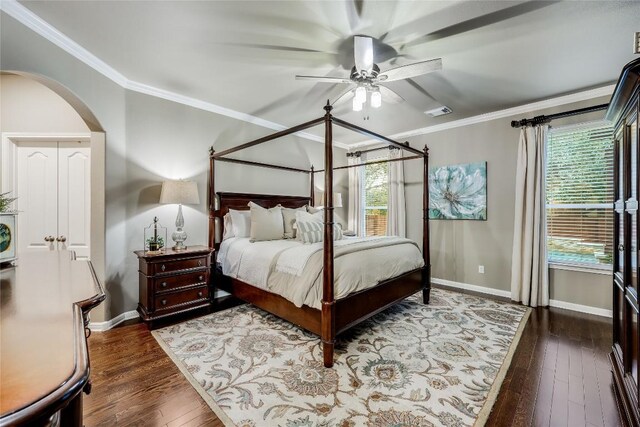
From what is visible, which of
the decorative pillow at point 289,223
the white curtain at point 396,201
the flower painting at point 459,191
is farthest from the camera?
the white curtain at point 396,201

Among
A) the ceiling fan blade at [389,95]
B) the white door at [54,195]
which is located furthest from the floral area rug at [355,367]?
the ceiling fan blade at [389,95]

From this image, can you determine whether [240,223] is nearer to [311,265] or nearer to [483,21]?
[311,265]

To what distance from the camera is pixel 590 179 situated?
11.0 ft

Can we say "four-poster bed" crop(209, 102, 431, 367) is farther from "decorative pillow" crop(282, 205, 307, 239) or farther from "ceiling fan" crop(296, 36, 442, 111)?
"decorative pillow" crop(282, 205, 307, 239)

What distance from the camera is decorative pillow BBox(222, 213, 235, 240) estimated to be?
3.78 metres

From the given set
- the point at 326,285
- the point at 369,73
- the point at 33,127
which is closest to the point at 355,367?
the point at 326,285

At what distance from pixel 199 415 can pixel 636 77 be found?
3.04 metres

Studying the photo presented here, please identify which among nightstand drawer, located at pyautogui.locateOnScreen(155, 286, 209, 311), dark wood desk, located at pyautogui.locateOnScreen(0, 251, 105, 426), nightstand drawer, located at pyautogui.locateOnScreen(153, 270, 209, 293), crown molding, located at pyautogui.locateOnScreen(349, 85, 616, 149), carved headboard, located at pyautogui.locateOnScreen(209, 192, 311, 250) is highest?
crown molding, located at pyautogui.locateOnScreen(349, 85, 616, 149)

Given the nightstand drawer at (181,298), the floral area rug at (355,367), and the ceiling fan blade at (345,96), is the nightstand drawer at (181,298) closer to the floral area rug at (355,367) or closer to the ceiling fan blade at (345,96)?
the floral area rug at (355,367)

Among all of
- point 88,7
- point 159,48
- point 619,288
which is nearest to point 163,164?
point 159,48

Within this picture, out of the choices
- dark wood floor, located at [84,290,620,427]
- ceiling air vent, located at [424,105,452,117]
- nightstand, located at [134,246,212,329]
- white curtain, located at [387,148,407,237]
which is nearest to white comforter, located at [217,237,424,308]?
nightstand, located at [134,246,212,329]

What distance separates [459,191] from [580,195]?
1402 mm

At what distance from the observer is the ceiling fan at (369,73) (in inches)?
85.0

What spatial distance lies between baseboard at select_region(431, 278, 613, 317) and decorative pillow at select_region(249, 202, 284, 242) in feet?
9.34
